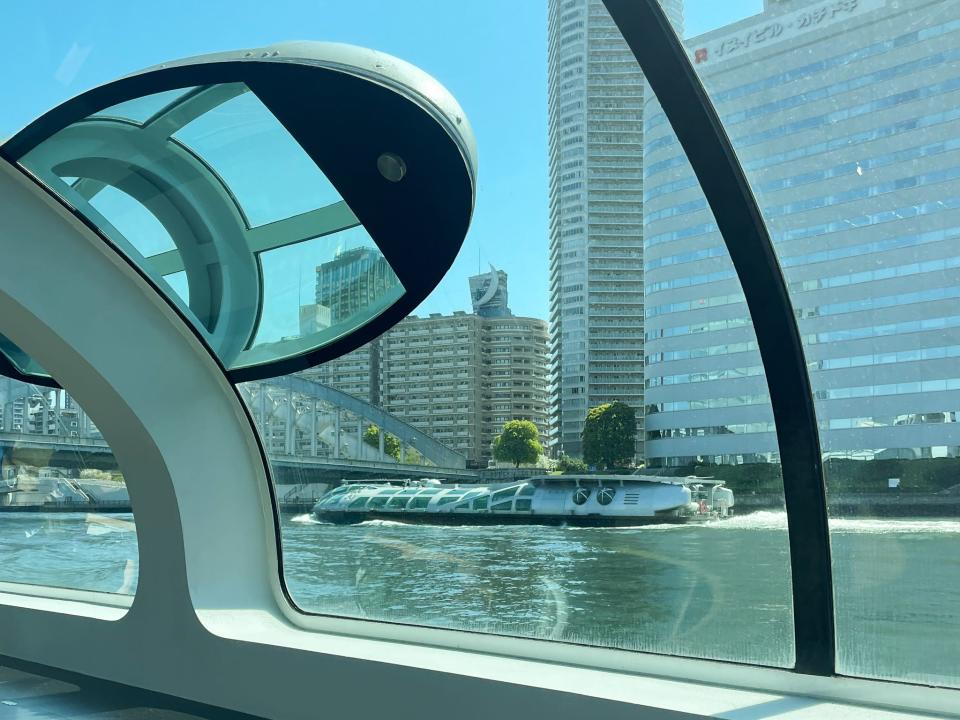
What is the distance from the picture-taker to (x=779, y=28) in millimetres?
2930

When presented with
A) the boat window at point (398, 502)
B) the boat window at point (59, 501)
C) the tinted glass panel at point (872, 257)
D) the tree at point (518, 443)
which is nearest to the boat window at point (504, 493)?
the tree at point (518, 443)

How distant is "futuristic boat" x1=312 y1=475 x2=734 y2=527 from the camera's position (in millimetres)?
3396

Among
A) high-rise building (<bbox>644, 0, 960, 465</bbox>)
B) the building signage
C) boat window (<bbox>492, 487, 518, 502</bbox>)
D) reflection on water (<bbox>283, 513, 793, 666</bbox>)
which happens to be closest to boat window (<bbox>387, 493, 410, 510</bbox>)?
reflection on water (<bbox>283, 513, 793, 666</bbox>)

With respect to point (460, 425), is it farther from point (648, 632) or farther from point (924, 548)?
point (924, 548)

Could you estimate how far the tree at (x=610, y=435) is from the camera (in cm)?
348

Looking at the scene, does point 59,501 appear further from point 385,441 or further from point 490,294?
point 490,294

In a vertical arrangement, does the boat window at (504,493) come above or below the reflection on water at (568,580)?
above

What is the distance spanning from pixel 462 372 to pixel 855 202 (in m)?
2.33

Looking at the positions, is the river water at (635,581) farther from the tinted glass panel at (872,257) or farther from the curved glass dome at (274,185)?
the curved glass dome at (274,185)

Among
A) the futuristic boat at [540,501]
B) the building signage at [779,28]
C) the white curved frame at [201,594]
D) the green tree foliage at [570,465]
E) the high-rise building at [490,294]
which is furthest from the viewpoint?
the high-rise building at [490,294]

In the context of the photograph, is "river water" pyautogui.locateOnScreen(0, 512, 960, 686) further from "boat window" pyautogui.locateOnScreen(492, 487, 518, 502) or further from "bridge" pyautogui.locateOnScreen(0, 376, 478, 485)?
"bridge" pyautogui.locateOnScreen(0, 376, 478, 485)

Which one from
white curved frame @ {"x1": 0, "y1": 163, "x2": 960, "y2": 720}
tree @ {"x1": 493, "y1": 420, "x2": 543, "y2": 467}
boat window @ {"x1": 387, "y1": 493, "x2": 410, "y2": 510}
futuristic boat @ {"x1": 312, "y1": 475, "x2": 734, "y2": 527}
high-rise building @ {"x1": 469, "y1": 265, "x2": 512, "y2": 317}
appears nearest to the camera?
white curved frame @ {"x1": 0, "y1": 163, "x2": 960, "y2": 720}

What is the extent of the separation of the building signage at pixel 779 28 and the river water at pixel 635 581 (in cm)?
162

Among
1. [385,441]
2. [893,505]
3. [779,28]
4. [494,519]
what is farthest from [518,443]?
[779,28]
